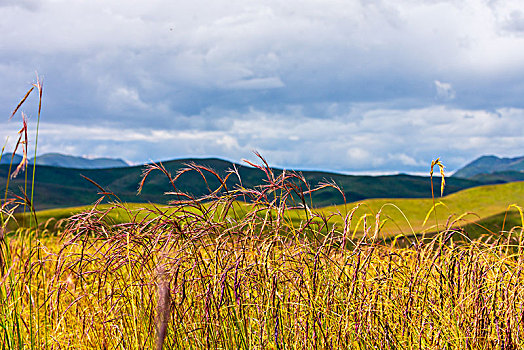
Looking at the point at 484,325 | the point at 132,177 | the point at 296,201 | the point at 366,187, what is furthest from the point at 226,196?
the point at 132,177

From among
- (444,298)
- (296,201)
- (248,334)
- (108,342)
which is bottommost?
(108,342)

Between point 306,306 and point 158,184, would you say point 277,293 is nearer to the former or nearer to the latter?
point 306,306

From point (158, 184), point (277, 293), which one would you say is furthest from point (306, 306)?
point (158, 184)

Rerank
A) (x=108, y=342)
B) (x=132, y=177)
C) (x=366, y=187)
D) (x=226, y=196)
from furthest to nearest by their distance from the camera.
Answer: (x=132, y=177) → (x=366, y=187) → (x=108, y=342) → (x=226, y=196)

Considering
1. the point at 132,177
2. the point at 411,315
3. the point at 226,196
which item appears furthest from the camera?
the point at 132,177

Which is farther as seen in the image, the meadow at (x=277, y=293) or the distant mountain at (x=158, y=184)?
the distant mountain at (x=158, y=184)

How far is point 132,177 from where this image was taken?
7150 cm

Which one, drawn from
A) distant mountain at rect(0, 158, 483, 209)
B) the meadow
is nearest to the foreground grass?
the meadow

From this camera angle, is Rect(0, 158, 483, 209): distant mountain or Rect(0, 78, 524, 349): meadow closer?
Rect(0, 78, 524, 349): meadow

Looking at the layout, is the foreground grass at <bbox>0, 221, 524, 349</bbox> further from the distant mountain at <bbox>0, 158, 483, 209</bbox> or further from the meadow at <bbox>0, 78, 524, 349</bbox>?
the distant mountain at <bbox>0, 158, 483, 209</bbox>

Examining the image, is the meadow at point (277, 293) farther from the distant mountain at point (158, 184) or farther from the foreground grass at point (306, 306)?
the distant mountain at point (158, 184)

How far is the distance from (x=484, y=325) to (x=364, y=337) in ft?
2.59

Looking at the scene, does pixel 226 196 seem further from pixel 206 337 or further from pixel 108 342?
pixel 108 342

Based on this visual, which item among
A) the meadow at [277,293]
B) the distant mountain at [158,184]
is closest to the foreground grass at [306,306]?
the meadow at [277,293]
